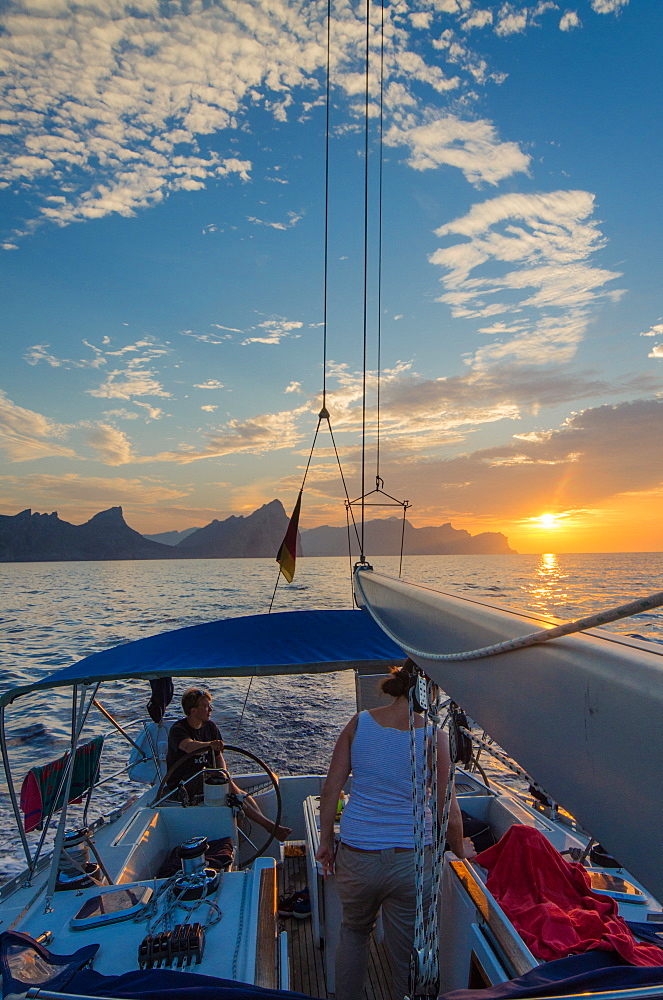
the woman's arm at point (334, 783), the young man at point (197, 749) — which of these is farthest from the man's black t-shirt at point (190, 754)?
the woman's arm at point (334, 783)

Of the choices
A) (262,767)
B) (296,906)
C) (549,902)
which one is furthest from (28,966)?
(262,767)

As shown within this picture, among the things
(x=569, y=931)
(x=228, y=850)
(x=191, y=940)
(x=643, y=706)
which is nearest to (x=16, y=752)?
(x=228, y=850)

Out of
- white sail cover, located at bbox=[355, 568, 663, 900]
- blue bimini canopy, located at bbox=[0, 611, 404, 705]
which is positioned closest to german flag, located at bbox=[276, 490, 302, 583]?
blue bimini canopy, located at bbox=[0, 611, 404, 705]

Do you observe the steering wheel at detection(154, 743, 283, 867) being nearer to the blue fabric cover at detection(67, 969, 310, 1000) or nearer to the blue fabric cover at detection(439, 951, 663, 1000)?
the blue fabric cover at detection(67, 969, 310, 1000)

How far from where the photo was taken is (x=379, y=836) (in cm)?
257

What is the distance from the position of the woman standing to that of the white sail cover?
4.53 ft

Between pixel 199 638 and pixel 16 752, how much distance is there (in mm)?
9367

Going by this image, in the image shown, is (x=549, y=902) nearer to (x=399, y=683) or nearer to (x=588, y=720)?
(x=399, y=683)

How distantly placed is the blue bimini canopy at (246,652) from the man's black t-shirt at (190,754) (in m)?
1.11

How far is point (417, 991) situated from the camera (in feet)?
6.18

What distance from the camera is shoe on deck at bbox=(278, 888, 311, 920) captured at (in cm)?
452

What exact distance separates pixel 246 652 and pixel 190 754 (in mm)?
1387

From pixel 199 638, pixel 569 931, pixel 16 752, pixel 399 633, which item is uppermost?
pixel 399 633

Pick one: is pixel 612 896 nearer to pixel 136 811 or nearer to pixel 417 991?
pixel 417 991
